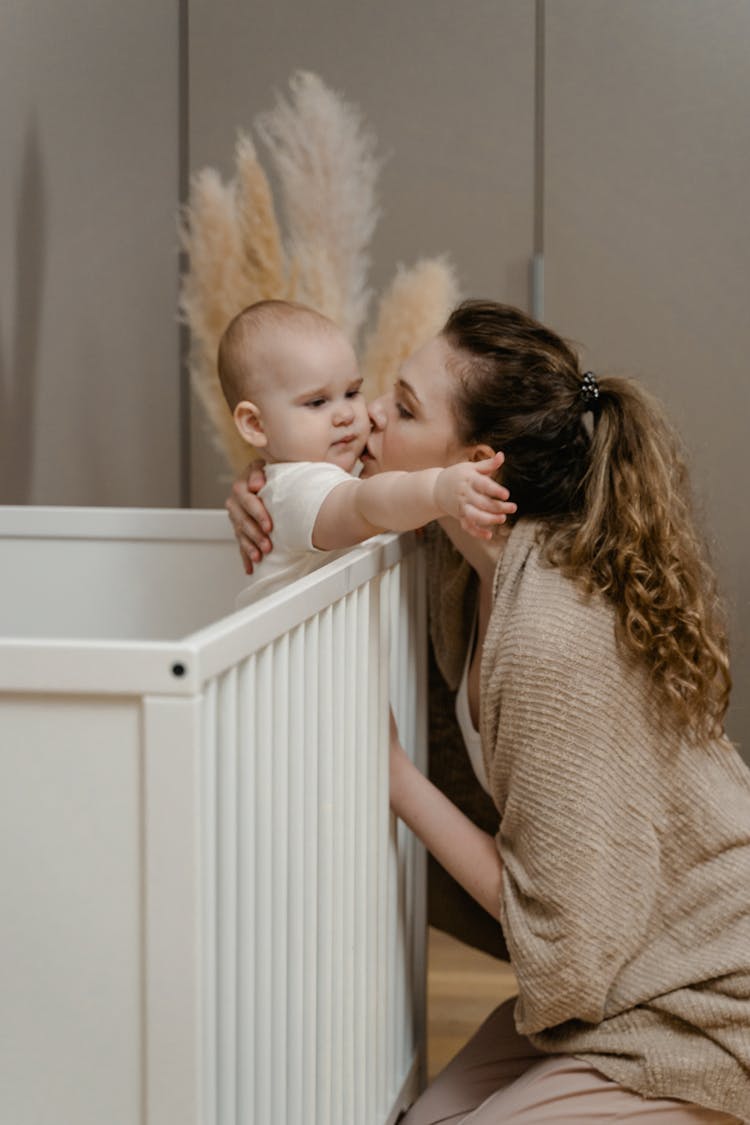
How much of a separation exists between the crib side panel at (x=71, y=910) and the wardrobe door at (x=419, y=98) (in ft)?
5.94

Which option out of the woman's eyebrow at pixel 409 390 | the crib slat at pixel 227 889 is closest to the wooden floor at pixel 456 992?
the woman's eyebrow at pixel 409 390

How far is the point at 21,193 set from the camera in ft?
8.00

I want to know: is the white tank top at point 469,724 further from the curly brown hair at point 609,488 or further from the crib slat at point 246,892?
the crib slat at point 246,892

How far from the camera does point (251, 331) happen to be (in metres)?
1.51

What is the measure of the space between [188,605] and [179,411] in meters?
0.89

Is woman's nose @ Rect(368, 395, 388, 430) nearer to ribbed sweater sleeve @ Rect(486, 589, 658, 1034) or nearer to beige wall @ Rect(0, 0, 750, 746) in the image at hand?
ribbed sweater sleeve @ Rect(486, 589, 658, 1034)

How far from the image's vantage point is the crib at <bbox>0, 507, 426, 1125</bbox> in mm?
797

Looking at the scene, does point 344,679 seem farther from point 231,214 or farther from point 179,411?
point 179,411

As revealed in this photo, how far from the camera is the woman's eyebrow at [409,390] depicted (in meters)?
1.46

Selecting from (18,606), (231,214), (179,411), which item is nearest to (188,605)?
(18,606)

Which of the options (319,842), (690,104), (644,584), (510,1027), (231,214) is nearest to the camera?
(319,842)

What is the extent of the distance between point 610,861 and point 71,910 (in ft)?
1.99

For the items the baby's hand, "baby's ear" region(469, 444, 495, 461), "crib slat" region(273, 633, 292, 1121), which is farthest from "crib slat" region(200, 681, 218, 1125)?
"baby's ear" region(469, 444, 495, 461)

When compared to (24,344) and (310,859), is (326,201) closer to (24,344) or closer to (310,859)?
(24,344)
